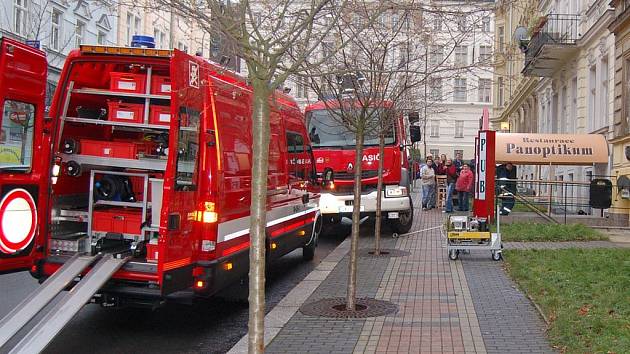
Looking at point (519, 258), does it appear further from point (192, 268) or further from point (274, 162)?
point (192, 268)

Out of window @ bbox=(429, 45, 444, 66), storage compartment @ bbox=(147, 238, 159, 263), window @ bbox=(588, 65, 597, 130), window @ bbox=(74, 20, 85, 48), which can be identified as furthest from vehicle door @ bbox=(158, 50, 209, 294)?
window @ bbox=(74, 20, 85, 48)

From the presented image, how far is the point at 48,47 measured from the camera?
26812 millimetres

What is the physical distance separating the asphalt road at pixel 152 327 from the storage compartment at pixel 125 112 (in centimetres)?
228

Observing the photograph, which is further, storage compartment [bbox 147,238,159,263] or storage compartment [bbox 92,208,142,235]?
storage compartment [bbox 92,208,142,235]

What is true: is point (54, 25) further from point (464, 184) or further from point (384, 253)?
point (384, 253)

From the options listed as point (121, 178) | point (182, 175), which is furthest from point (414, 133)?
point (182, 175)

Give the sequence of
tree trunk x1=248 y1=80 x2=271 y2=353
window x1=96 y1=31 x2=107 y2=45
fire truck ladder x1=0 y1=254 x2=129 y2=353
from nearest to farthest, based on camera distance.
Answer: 1. tree trunk x1=248 y1=80 x2=271 y2=353
2. fire truck ladder x1=0 y1=254 x2=129 y2=353
3. window x1=96 y1=31 x2=107 y2=45

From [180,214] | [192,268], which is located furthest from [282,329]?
[180,214]

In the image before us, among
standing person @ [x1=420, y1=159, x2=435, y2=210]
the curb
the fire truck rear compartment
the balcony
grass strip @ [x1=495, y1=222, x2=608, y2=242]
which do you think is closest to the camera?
the curb

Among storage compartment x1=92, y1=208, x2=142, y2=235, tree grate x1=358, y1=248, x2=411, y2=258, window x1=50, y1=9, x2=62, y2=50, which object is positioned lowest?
tree grate x1=358, y1=248, x2=411, y2=258

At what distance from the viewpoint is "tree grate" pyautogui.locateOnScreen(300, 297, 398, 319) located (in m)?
7.02

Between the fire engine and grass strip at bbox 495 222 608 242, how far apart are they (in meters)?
7.89

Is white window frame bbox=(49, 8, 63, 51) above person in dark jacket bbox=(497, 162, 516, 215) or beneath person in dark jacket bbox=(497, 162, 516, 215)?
above

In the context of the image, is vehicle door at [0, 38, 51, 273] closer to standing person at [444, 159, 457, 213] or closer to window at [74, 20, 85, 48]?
standing person at [444, 159, 457, 213]
